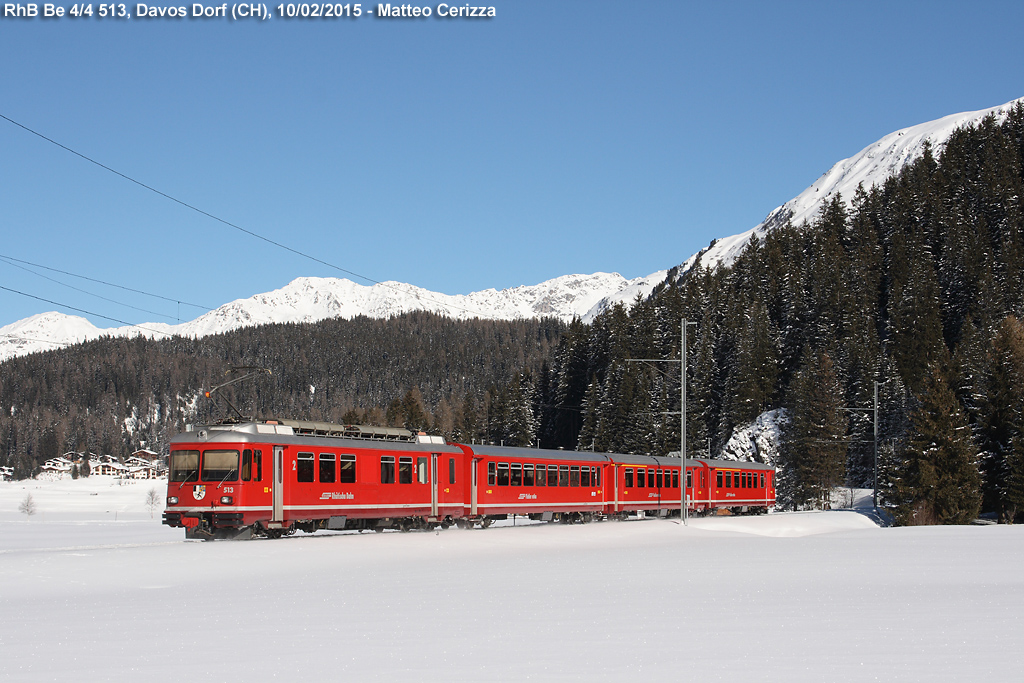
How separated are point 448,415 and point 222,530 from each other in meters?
158

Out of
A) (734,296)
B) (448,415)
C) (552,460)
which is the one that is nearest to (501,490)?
(552,460)

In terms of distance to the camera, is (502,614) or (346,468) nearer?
(502,614)

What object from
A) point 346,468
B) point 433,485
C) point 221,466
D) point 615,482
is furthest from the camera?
point 615,482

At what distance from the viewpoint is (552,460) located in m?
41.4

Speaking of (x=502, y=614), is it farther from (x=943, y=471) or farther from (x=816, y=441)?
(x=816, y=441)

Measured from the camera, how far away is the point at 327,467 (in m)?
29.8

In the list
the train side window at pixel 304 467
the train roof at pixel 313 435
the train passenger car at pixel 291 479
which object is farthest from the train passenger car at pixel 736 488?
the train side window at pixel 304 467

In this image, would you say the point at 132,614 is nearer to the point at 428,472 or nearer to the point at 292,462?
the point at 292,462

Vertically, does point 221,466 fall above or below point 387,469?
above

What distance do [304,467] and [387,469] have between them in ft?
13.2

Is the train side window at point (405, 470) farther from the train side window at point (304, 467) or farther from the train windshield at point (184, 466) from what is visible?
the train windshield at point (184, 466)

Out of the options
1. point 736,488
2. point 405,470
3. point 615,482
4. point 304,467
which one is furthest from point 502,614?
point 736,488

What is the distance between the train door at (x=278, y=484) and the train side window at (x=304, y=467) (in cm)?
59

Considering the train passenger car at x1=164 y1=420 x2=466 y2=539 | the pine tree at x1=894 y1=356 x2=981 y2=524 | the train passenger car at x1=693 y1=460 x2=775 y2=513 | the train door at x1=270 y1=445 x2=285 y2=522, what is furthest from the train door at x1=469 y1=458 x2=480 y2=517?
the pine tree at x1=894 y1=356 x2=981 y2=524
